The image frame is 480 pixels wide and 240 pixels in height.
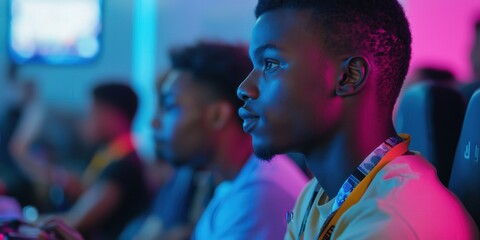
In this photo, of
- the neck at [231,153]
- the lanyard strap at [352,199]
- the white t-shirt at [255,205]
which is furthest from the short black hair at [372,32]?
the neck at [231,153]

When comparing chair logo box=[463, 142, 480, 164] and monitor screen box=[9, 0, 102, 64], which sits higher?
chair logo box=[463, 142, 480, 164]

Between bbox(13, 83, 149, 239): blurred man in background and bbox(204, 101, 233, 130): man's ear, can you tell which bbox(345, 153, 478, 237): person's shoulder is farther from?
bbox(13, 83, 149, 239): blurred man in background

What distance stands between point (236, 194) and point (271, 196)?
90 millimetres

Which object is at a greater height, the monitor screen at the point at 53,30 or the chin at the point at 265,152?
the chin at the point at 265,152

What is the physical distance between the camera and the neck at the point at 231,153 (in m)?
1.90

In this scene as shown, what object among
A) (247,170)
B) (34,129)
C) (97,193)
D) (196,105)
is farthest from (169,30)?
(247,170)

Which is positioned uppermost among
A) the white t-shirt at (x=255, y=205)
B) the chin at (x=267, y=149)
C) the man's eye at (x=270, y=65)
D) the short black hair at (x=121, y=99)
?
the man's eye at (x=270, y=65)

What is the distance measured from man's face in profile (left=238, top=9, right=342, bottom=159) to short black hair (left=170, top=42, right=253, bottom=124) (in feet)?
2.66

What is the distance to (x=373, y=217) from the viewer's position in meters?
0.96

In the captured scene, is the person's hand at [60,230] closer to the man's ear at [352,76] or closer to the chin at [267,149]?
the chin at [267,149]

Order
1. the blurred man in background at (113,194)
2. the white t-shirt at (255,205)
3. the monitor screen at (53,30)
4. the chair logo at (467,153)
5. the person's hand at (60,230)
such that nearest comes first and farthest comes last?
1. the chair logo at (467,153)
2. the person's hand at (60,230)
3. the white t-shirt at (255,205)
4. the blurred man in background at (113,194)
5. the monitor screen at (53,30)

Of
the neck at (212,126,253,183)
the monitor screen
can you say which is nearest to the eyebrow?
the neck at (212,126,253,183)

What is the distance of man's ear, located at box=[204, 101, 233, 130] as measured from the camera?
1.96 metres

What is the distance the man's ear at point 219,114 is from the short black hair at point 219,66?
20mm
